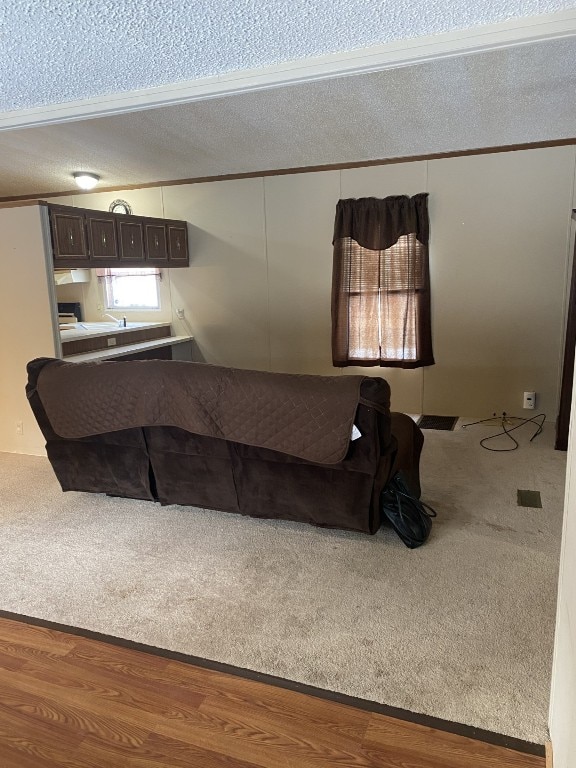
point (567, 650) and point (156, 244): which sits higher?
point (156, 244)

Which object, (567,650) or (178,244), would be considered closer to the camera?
(567,650)

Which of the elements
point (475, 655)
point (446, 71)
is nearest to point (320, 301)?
point (446, 71)

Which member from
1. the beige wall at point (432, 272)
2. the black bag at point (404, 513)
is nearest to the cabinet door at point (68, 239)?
the beige wall at point (432, 272)

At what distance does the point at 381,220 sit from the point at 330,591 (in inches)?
141

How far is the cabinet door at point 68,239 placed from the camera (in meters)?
4.18

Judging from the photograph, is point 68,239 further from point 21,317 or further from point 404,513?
point 404,513

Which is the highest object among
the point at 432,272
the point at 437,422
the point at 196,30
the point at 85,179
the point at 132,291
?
the point at 85,179

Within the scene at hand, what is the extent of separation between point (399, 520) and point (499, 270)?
9.72 ft

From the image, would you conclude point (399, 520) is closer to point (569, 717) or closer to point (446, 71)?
point (569, 717)

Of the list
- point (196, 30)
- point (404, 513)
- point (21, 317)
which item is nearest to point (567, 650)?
point (404, 513)

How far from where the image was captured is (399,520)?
2.80m

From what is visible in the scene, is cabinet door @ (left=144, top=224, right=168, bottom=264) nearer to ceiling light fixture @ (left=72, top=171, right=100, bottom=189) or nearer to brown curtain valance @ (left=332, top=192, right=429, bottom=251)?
ceiling light fixture @ (left=72, top=171, right=100, bottom=189)

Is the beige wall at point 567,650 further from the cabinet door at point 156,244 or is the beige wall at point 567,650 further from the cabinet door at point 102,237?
the cabinet door at point 156,244

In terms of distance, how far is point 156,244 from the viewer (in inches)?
214
